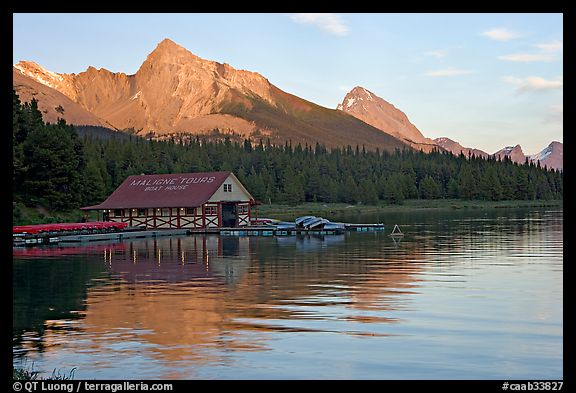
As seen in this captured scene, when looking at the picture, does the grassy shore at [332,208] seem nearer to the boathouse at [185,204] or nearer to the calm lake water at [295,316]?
the boathouse at [185,204]

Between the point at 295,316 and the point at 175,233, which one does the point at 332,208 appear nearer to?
the point at 175,233

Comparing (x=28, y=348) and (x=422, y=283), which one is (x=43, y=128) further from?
(x=28, y=348)

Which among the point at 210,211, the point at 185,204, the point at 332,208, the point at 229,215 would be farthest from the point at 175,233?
the point at 332,208

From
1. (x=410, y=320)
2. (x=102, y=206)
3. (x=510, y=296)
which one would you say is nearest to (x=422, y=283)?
(x=510, y=296)

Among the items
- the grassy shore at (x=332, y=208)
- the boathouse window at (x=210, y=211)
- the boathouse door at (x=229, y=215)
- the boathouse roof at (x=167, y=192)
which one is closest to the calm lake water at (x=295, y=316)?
the boathouse roof at (x=167, y=192)

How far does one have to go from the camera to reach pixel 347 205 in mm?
188875

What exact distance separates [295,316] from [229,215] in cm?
6703

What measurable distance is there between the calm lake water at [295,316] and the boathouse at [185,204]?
37812 millimetres

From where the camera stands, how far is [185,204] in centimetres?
8862

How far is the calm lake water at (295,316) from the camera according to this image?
19453 mm

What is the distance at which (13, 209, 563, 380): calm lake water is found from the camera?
19.5 meters

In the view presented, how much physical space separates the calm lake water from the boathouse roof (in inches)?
1475

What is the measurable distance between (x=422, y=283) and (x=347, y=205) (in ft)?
503

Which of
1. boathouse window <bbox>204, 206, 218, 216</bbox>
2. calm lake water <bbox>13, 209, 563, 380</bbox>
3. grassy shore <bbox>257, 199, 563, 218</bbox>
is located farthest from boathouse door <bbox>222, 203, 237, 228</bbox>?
grassy shore <bbox>257, 199, 563, 218</bbox>
